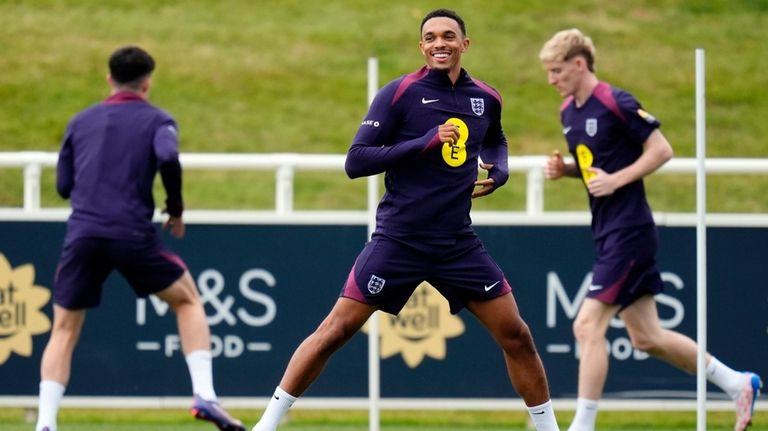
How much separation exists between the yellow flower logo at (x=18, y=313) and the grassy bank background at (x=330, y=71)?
19.5ft

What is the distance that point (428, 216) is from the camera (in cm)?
742

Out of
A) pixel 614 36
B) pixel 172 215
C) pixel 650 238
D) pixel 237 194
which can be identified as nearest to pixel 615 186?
pixel 650 238

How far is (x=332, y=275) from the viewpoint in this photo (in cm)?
1088

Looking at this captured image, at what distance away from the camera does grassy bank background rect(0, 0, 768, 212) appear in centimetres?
1786

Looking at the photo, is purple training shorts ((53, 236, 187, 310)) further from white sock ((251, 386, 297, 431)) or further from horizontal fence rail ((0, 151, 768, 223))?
horizontal fence rail ((0, 151, 768, 223))

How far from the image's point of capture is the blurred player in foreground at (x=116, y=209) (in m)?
8.45

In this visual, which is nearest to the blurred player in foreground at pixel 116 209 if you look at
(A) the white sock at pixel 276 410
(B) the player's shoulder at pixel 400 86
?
(A) the white sock at pixel 276 410

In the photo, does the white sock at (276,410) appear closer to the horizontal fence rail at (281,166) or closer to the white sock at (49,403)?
the white sock at (49,403)

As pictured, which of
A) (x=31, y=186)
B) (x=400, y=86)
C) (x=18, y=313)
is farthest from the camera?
(x=31, y=186)

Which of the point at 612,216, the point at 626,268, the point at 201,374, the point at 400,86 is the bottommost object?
the point at 201,374

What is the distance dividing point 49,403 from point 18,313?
247 centimetres

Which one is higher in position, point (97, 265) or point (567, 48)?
point (567, 48)

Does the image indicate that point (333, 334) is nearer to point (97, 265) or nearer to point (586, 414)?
point (97, 265)

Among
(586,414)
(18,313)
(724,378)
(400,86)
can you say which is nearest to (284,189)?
(18,313)
